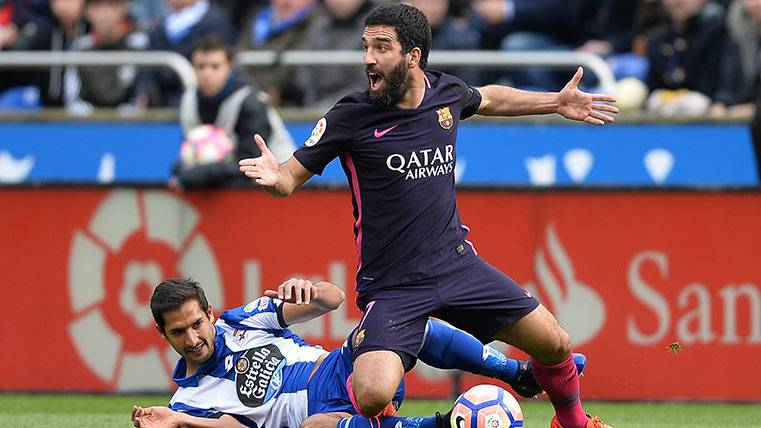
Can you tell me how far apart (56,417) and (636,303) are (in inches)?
154

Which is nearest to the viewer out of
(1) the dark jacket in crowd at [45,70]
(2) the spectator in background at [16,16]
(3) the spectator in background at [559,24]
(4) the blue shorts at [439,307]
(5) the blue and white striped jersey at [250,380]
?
(4) the blue shorts at [439,307]

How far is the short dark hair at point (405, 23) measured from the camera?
23.4 feet

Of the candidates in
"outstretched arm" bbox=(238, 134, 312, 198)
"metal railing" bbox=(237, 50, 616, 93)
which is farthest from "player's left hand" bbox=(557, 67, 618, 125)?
"metal railing" bbox=(237, 50, 616, 93)

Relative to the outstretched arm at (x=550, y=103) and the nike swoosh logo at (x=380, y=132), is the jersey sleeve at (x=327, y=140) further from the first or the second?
the outstretched arm at (x=550, y=103)

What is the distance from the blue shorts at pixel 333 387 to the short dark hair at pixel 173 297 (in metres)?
0.70

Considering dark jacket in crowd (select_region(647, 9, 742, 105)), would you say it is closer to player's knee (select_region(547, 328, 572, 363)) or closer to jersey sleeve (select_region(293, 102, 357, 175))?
player's knee (select_region(547, 328, 572, 363))

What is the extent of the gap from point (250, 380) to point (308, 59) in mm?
5546

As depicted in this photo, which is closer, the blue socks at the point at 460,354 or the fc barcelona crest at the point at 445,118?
the fc barcelona crest at the point at 445,118

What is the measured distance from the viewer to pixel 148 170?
42.8 feet

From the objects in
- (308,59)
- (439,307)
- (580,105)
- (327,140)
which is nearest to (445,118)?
(327,140)

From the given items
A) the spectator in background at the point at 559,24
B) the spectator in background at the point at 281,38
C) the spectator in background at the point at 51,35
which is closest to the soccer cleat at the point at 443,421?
the spectator in background at the point at 281,38

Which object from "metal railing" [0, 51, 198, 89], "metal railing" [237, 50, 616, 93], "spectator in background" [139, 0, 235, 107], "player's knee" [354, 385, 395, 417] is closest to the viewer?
"player's knee" [354, 385, 395, 417]

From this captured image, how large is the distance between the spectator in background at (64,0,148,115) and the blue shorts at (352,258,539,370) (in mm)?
6875

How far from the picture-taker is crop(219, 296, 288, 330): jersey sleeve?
25.7ft
